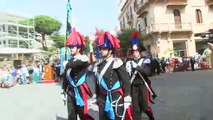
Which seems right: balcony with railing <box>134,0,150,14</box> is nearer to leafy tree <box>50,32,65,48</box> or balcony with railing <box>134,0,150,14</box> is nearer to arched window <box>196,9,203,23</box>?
arched window <box>196,9,203,23</box>

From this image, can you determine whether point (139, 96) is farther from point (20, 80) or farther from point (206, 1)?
point (206, 1)

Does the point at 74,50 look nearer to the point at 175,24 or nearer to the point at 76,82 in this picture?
the point at 76,82

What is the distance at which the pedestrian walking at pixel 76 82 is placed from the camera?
587 cm

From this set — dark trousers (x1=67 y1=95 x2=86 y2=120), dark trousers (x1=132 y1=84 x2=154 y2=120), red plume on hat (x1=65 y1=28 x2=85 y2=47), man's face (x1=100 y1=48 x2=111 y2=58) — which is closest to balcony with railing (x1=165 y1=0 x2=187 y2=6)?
dark trousers (x1=132 y1=84 x2=154 y2=120)

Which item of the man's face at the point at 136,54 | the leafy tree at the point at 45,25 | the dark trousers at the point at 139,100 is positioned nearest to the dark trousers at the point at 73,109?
the dark trousers at the point at 139,100

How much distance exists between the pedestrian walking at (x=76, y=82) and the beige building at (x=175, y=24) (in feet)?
98.9

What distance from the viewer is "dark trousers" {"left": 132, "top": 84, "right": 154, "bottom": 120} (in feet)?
20.7

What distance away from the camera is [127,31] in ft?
121

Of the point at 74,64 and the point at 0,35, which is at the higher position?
the point at 0,35

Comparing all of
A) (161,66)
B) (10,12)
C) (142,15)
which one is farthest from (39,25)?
(161,66)

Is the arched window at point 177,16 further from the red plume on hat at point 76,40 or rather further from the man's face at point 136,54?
the red plume on hat at point 76,40

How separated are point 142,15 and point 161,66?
42.9 ft

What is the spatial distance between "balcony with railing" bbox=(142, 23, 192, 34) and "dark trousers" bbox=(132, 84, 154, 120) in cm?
3024

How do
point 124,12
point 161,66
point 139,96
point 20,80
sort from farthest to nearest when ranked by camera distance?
point 124,12 < point 161,66 < point 20,80 < point 139,96
